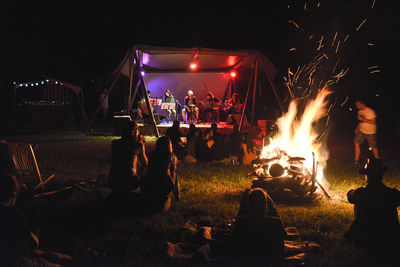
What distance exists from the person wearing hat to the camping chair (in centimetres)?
558

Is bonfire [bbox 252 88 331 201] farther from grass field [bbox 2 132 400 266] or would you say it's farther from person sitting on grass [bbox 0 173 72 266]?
person sitting on grass [bbox 0 173 72 266]

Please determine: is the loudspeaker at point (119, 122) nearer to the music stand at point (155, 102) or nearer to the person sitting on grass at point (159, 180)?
the music stand at point (155, 102)

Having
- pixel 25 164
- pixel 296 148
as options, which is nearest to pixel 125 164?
pixel 25 164

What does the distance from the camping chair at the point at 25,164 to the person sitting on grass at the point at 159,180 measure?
2.32 metres

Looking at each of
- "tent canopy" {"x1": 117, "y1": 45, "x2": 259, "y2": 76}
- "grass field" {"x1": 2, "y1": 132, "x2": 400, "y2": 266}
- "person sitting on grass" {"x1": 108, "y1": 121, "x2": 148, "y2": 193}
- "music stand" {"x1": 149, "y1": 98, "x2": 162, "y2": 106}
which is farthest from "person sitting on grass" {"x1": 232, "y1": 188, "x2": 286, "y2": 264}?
"music stand" {"x1": 149, "y1": 98, "x2": 162, "y2": 106}

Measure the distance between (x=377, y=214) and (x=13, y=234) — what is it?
4206mm

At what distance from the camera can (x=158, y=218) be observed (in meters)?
5.57

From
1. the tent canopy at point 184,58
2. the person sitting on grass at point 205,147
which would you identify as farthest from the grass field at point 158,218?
the tent canopy at point 184,58

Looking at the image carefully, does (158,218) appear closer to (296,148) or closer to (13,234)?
(13,234)

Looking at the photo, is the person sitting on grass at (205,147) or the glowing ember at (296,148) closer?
the glowing ember at (296,148)

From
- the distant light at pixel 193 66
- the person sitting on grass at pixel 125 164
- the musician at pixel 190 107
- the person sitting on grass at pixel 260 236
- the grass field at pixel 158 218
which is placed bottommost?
the grass field at pixel 158 218

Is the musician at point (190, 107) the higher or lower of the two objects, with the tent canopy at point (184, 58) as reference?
lower

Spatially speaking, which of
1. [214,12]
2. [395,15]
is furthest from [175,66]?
[214,12]

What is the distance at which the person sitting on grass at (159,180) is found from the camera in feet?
18.9
